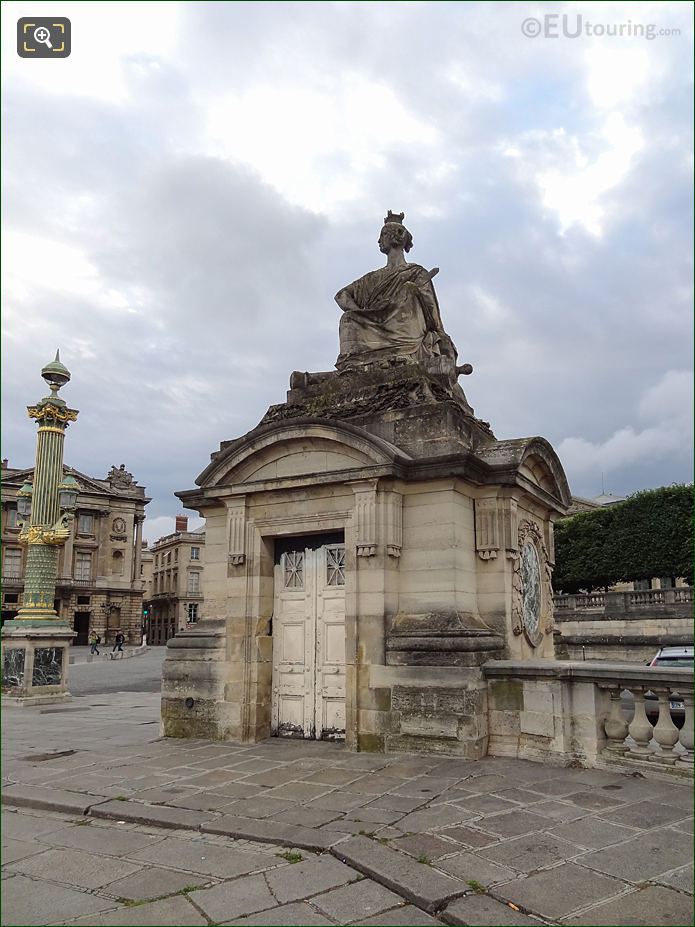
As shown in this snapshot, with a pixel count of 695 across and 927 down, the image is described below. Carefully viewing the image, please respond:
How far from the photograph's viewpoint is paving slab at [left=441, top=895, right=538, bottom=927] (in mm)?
3629

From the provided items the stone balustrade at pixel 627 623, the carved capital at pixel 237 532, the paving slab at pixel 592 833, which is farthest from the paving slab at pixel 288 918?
the stone balustrade at pixel 627 623

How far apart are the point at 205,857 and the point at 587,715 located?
3.75m

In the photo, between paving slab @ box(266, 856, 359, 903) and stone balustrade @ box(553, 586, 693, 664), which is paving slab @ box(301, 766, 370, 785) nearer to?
paving slab @ box(266, 856, 359, 903)

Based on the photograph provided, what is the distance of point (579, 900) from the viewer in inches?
150

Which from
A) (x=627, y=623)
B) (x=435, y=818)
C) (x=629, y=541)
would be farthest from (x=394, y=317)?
(x=629, y=541)

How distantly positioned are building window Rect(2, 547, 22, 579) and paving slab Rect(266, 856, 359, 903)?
68.8 metres

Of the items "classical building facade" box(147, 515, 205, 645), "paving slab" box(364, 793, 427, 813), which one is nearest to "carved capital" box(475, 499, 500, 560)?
"paving slab" box(364, 793, 427, 813)

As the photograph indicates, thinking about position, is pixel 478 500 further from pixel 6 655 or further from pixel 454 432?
pixel 6 655

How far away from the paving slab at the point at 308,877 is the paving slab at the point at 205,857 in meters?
0.21

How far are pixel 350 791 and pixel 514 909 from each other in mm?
2610

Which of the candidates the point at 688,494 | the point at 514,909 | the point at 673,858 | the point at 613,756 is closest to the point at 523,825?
the point at 673,858

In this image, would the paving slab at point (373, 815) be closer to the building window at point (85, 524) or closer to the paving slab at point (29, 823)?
the paving slab at point (29, 823)

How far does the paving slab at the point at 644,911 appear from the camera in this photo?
11.7 ft

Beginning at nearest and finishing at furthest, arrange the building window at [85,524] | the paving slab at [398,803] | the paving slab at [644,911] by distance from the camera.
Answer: the paving slab at [644,911] → the paving slab at [398,803] → the building window at [85,524]
